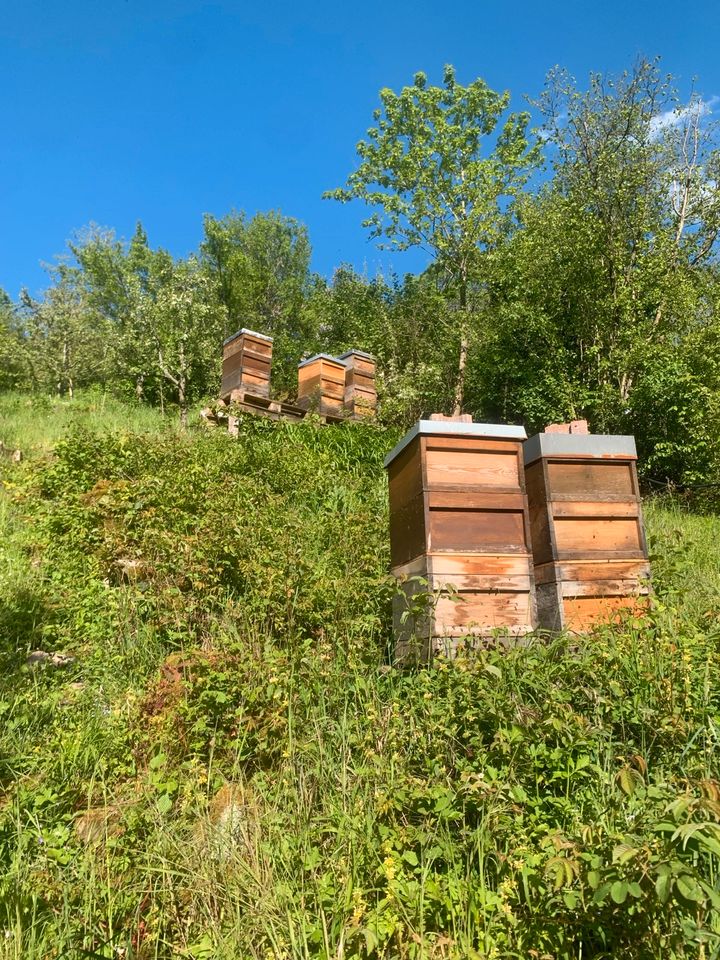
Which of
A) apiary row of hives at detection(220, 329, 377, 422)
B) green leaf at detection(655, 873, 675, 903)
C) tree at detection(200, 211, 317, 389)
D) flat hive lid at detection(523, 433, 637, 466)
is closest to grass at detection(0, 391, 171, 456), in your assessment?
apiary row of hives at detection(220, 329, 377, 422)

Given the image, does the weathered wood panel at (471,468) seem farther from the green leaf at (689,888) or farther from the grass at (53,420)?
the grass at (53,420)

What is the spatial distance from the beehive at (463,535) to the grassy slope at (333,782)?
0.38 meters

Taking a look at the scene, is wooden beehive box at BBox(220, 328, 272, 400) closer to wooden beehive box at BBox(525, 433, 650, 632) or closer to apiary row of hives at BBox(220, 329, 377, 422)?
apiary row of hives at BBox(220, 329, 377, 422)

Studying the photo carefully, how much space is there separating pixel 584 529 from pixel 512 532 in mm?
578

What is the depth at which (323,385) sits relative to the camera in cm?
1277

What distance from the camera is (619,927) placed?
2.01 m

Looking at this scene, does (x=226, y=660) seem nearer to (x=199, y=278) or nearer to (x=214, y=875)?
(x=214, y=875)

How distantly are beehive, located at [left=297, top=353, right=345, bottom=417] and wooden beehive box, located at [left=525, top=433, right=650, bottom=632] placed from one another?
8339 mm

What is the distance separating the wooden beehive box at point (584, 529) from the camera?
4.34 metres

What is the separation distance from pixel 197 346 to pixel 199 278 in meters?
2.35

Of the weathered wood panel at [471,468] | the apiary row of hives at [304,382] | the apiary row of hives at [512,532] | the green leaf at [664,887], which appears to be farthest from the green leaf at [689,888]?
the apiary row of hives at [304,382]

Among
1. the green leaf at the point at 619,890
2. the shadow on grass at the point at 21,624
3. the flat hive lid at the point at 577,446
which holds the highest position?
the flat hive lid at the point at 577,446

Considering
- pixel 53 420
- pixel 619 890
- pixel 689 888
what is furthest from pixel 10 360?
pixel 689 888

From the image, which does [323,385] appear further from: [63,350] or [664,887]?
[63,350]
